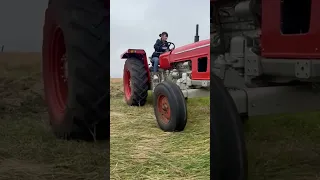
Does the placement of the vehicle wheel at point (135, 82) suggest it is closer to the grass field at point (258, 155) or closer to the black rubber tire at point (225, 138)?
the grass field at point (258, 155)

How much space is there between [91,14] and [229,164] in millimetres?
838

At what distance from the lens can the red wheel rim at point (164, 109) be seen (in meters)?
3.54

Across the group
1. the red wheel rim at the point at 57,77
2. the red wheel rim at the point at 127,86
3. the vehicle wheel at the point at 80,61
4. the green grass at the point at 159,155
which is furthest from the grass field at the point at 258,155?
the red wheel rim at the point at 127,86

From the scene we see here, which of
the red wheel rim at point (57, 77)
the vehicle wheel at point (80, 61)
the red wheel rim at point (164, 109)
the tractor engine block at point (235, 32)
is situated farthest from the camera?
the red wheel rim at point (164, 109)

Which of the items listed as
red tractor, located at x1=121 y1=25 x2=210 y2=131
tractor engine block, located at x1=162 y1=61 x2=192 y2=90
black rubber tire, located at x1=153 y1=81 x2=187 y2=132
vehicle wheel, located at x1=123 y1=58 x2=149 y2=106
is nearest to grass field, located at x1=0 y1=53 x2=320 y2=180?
black rubber tire, located at x1=153 y1=81 x2=187 y2=132

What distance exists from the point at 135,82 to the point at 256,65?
3.08m

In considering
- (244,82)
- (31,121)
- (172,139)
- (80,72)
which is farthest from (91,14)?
(31,121)

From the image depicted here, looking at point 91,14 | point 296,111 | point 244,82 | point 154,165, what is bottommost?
point 154,165

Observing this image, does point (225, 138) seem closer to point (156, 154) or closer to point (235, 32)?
point (235, 32)

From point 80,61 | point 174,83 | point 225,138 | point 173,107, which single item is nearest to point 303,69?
point 225,138

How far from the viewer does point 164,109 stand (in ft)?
11.9

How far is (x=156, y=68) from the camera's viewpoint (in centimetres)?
454

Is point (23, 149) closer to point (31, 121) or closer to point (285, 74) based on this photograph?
point (31, 121)

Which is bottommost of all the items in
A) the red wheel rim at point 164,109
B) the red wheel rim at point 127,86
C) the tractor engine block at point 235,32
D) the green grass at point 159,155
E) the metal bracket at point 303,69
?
the green grass at point 159,155
